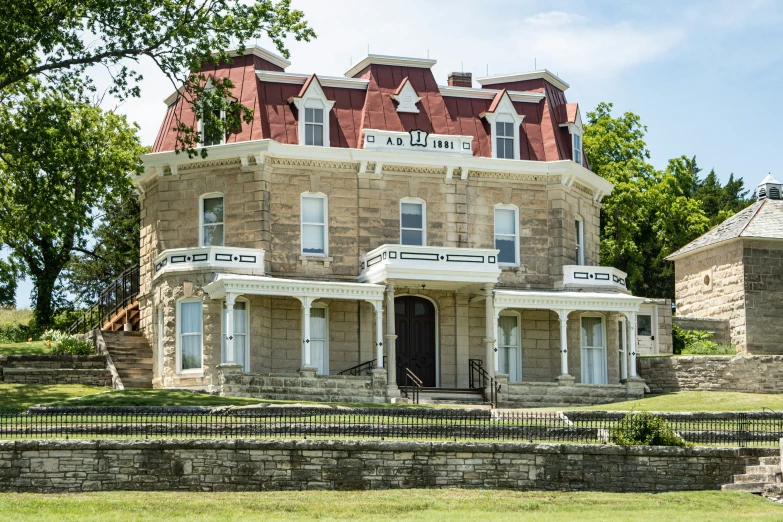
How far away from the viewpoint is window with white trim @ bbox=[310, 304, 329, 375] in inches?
1503

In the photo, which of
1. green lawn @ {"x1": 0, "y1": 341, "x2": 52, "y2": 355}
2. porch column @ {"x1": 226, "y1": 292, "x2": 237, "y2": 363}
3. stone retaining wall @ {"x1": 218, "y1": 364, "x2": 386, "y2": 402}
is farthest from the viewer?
green lawn @ {"x1": 0, "y1": 341, "x2": 52, "y2": 355}

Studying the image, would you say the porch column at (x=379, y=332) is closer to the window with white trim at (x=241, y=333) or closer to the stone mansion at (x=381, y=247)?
the stone mansion at (x=381, y=247)

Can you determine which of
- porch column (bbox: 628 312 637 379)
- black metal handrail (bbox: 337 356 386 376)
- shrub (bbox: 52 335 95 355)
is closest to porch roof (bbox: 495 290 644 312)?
porch column (bbox: 628 312 637 379)

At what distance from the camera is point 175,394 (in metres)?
32.3

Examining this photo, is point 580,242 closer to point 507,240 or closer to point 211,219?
point 507,240

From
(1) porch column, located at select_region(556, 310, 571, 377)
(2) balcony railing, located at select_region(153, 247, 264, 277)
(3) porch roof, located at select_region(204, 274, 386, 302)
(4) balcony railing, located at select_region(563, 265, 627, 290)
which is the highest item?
(2) balcony railing, located at select_region(153, 247, 264, 277)

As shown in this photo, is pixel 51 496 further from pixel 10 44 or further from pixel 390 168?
pixel 390 168

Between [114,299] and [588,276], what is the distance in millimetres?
16581

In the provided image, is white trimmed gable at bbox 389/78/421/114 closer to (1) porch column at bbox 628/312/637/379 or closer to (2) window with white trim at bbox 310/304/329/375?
(2) window with white trim at bbox 310/304/329/375

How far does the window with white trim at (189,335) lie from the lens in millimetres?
37312

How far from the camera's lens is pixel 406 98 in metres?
40.6

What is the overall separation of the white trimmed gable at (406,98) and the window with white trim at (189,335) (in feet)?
Answer: 29.1

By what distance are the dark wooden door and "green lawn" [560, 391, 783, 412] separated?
566cm

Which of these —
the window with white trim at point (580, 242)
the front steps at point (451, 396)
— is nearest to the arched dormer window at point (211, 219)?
the front steps at point (451, 396)
